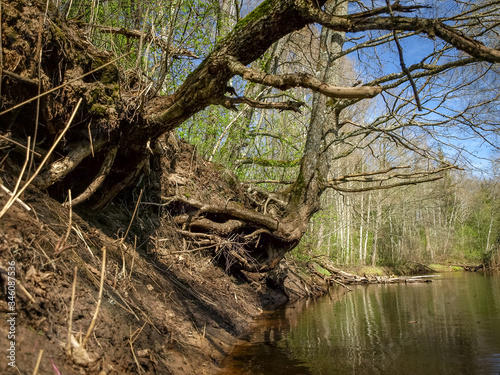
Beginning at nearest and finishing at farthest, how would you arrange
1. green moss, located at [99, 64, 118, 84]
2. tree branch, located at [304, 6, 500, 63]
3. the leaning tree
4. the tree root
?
tree branch, located at [304, 6, 500, 63] → the leaning tree → green moss, located at [99, 64, 118, 84] → the tree root

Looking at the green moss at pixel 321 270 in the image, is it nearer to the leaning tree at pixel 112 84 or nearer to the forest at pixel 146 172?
the forest at pixel 146 172

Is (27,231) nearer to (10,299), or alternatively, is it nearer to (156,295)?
(10,299)

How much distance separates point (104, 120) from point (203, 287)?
2993 millimetres

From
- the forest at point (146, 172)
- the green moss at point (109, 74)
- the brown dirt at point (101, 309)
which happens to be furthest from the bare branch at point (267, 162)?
the green moss at point (109, 74)

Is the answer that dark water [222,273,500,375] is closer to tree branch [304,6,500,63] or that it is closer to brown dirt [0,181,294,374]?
brown dirt [0,181,294,374]

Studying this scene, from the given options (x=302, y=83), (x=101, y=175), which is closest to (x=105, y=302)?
(x=101, y=175)

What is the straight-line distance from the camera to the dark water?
338cm

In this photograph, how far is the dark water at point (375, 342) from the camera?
3385mm

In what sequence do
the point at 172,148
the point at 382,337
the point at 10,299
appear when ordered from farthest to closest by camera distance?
1. the point at 172,148
2. the point at 382,337
3. the point at 10,299

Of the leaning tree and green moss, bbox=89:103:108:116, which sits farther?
green moss, bbox=89:103:108:116

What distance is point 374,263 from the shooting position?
22.0 meters

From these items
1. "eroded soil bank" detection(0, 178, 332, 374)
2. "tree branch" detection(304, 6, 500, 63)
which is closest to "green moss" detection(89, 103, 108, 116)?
"eroded soil bank" detection(0, 178, 332, 374)

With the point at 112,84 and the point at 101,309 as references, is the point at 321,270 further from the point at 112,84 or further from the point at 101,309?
the point at 101,309

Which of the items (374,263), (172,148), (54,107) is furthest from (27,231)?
(374,263)
